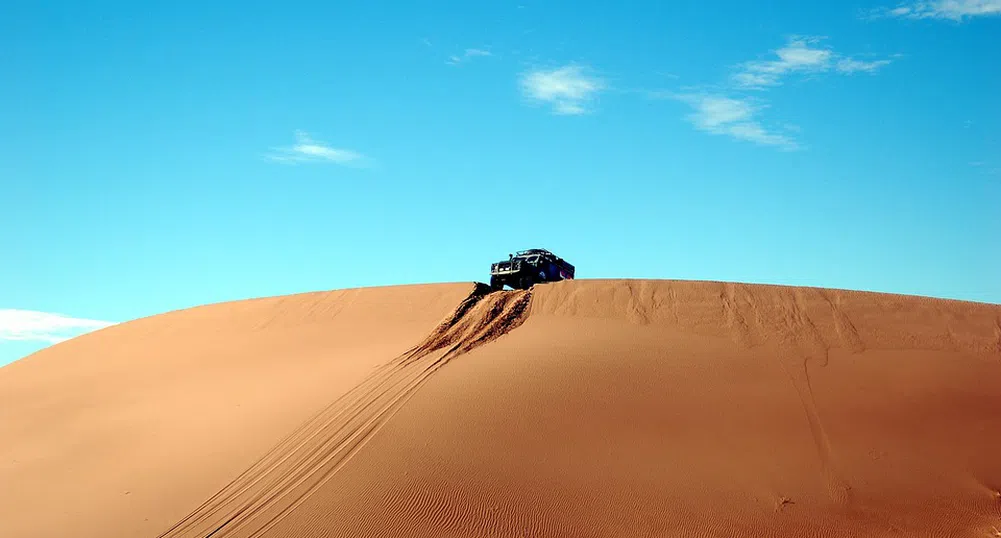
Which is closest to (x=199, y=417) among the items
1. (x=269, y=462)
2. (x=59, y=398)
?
(x=269, y=462)

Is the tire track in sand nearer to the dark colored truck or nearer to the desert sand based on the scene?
the desert sand

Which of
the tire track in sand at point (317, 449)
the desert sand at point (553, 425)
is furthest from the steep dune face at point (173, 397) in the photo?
the tire track in sand at point (317, 449)

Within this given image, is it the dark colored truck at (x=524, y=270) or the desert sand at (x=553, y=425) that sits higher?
the dark colored truck at (x=524, y=270)

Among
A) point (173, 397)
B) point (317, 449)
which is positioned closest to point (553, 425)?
point (317, 449)

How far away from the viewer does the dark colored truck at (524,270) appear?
1110 inches

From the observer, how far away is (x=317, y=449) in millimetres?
15891

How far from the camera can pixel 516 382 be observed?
58.3 ft

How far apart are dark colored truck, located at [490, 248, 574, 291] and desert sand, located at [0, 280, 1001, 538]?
3239mm

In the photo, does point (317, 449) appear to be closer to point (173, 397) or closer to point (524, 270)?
point (173, 397)

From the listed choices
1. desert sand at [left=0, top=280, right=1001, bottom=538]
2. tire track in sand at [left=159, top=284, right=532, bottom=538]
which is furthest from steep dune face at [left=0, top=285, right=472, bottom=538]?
tire track in sand at [left=159, top=284, right=532, bottom=538]

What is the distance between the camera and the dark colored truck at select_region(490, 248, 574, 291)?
28.2 m

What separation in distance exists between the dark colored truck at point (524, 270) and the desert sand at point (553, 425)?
3239 mm

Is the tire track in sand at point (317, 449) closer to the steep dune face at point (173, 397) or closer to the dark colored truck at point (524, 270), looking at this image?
the steep dune face at point (173, 397)

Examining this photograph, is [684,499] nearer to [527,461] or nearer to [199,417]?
[527,461]
